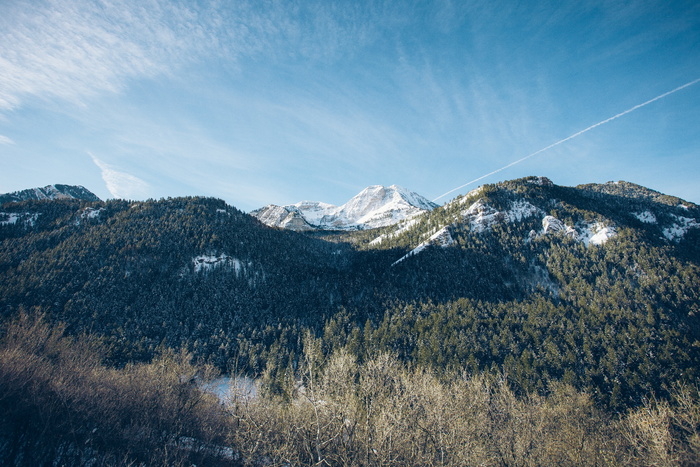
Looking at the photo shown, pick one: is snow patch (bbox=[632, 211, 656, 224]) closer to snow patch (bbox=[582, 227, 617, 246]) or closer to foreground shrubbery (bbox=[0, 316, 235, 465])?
snow patch (bbox=[582, 227, 617, 246])

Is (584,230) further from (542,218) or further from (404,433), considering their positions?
(404,433)

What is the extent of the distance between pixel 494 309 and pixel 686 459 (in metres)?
86.5

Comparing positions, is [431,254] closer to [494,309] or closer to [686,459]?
[494,309]

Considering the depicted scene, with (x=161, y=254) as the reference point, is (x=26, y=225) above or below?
above

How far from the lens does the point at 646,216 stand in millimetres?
169375

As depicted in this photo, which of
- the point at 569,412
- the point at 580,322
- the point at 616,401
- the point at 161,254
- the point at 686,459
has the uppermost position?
the point at 161,254

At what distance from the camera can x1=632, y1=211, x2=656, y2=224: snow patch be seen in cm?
16688

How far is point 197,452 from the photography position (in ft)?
94.1

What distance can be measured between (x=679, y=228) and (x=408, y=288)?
170m

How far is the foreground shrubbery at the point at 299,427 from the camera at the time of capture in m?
20.4

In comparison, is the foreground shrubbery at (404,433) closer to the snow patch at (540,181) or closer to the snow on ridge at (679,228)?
the snow patch at (540,181)

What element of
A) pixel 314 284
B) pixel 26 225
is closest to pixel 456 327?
→ pixel 314 284

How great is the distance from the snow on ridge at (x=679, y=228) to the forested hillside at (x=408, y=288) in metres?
0.94

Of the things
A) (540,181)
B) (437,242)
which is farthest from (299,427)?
(540,181)
